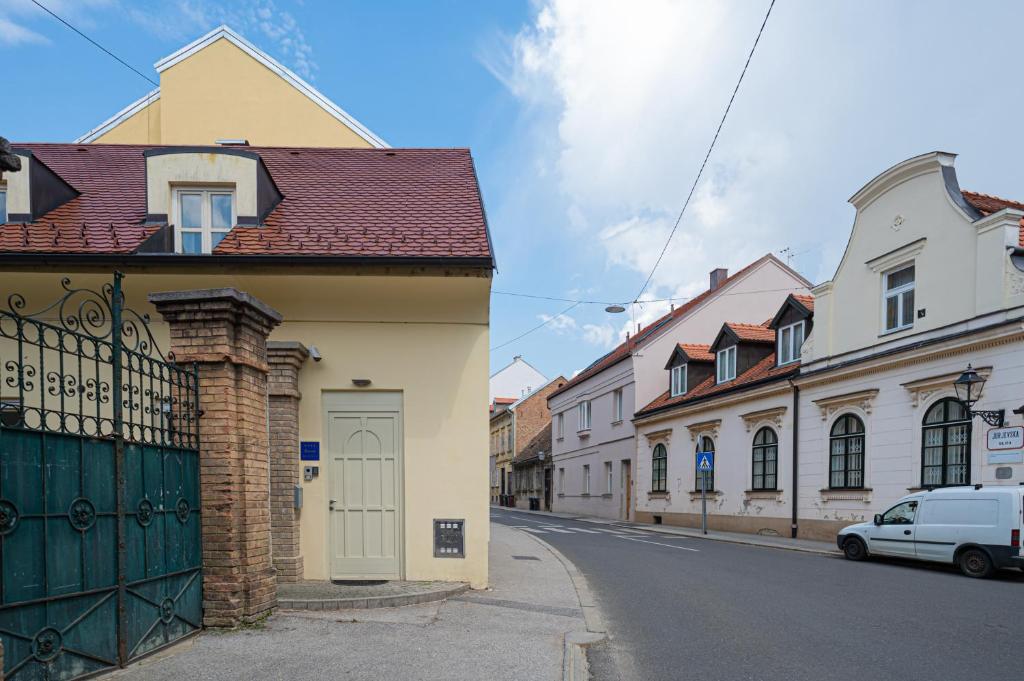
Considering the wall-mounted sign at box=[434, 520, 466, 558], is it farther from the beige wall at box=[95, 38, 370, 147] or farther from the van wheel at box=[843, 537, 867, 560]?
the beige wall at box=[95, 38, 370, 147]

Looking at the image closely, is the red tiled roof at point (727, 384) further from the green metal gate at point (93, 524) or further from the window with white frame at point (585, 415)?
the green metal gate at point (93, 524)

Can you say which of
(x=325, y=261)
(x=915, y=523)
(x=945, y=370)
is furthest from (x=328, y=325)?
(x=945, y=370)

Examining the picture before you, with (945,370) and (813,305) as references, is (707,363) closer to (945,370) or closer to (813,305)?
(813,305)

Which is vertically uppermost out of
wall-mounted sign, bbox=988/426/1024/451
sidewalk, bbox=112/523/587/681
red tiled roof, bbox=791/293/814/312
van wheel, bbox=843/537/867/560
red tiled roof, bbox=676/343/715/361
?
red tiled roof, bbox=676/343/715/361

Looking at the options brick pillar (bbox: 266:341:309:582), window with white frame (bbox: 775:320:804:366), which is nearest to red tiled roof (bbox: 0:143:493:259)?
brick pillar (bbox: 266:341:309:582)

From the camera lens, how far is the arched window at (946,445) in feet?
45.7

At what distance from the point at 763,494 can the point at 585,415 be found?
49.5 ft

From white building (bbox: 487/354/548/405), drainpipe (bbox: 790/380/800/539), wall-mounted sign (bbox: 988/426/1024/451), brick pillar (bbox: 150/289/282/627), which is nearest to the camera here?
brick pillar (bbox: 150/289/282/627)

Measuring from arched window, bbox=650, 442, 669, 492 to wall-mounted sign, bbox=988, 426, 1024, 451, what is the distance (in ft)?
44.7

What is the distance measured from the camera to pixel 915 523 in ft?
41.4

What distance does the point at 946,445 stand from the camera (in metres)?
14.4

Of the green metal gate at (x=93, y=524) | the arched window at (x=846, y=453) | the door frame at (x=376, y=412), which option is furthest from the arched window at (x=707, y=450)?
the green metal gate at (x=93, y=524)

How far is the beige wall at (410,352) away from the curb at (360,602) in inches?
37.3

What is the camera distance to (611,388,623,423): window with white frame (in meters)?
30.6
